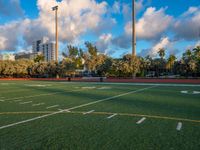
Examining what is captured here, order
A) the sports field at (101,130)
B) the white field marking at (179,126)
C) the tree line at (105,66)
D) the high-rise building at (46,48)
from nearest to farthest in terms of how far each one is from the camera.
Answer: the sports field at (101,130) → the white field marking at (179,126) → the tree line at (105,66) → the high-rise building at (46,48)

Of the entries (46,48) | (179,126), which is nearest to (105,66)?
(179,126)

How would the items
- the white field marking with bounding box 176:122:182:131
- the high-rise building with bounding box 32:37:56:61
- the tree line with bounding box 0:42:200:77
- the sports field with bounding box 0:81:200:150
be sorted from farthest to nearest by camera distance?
the high-rise building with bounding box 32:37:56:61
the tree line with bounding box 0:42:200:77
the white field marking with bounding box 176:122:182:131
the sports field with bounding box 0:81:200:150

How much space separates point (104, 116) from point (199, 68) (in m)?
32.3

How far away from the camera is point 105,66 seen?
4425 cm

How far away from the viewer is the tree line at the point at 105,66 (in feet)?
124

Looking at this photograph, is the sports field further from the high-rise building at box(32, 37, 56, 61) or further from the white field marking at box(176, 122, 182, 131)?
the high-rise building at box(32, 37, 56, 61)

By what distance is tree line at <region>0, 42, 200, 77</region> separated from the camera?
37.9 meters

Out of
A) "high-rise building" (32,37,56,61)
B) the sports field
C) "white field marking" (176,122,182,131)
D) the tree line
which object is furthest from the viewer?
"high-rise building" (32,37,56,61)

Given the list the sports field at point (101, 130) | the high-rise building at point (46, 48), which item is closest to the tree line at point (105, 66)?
the sports field at point (101, 130)

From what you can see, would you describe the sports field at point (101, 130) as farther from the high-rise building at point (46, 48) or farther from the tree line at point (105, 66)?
the high-rise building at point (46, 48)

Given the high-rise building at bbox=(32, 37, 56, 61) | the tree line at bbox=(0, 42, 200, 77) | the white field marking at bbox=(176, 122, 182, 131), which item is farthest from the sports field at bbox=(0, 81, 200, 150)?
the high-rise building at bbox=(32, 37, 56, 61)

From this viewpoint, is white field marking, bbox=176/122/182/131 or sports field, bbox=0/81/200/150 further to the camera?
white field marking, bbox=176/122/182/131

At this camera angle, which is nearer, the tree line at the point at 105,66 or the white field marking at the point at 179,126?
the white field marking at the point at 179,126

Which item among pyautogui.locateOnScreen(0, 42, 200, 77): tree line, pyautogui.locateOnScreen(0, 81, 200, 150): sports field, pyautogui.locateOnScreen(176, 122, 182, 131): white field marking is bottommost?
pyautogui.locateOnScreen(0, 81, 200, 150): sports field
